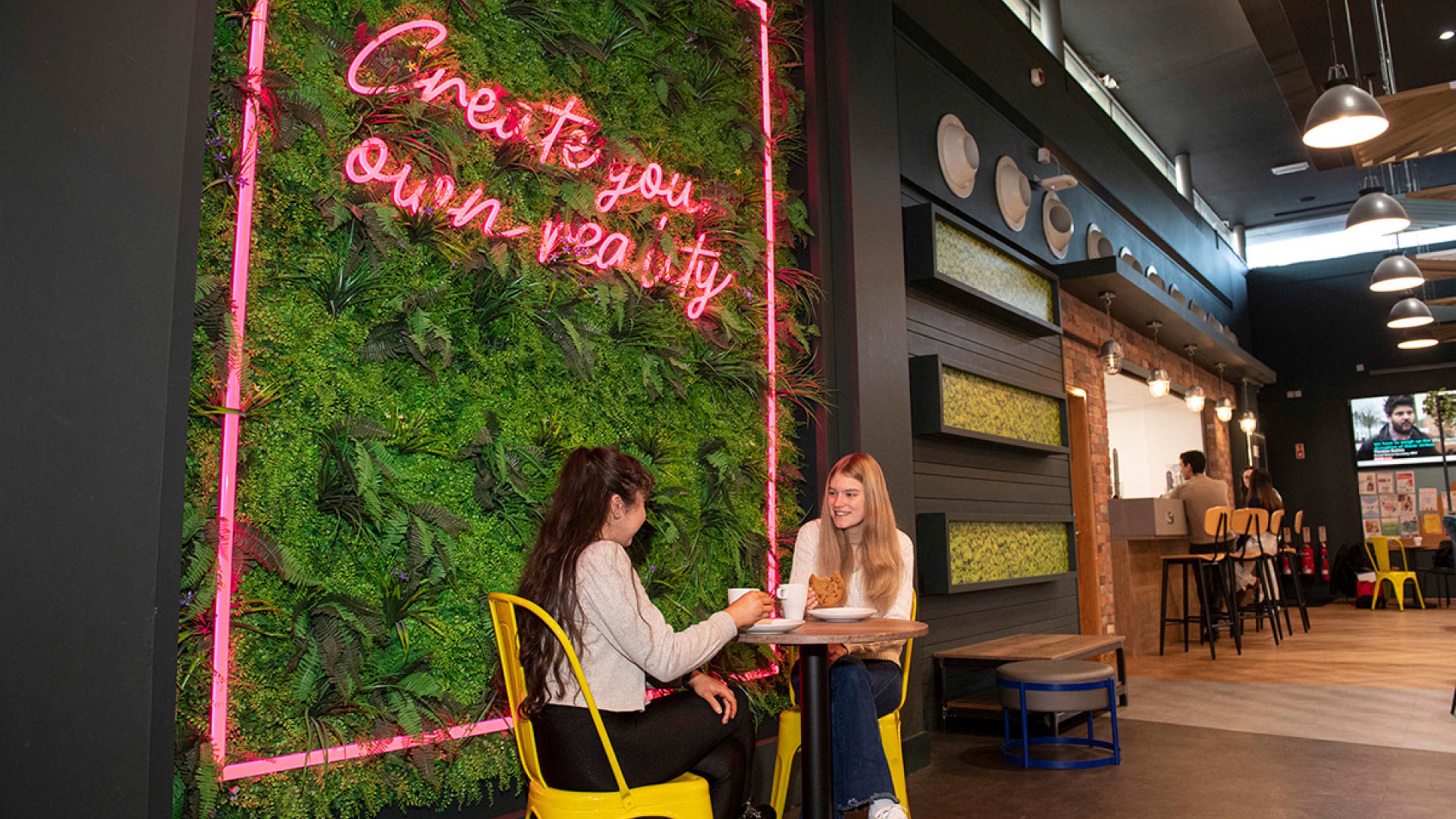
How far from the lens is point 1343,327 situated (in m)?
13.3

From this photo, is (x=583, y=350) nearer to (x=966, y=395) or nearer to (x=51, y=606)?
(x=51, y=606)

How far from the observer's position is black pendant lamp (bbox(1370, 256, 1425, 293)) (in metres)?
8.70

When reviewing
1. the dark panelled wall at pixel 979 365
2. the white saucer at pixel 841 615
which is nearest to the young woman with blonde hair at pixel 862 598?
the white saucer at pixel 841 615

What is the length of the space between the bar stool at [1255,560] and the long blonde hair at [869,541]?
569cm

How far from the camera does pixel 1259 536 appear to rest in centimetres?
833

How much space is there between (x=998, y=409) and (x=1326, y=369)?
10.2 m

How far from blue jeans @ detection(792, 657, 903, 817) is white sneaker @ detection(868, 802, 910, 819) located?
0.03 metres

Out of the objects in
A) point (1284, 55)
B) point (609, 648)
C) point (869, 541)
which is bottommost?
point (609, 648)

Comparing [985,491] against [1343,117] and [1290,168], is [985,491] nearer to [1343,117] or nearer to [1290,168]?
[1343,117]

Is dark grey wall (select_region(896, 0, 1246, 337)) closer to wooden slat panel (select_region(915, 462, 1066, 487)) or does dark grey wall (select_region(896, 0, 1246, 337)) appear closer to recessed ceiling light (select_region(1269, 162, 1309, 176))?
recessed ceiling light (select_region(1269, 162, 1309, 176))

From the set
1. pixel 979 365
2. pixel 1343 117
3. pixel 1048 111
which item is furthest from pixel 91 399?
pixel 1048 111

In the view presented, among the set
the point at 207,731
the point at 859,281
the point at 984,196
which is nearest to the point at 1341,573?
the point at 984,196

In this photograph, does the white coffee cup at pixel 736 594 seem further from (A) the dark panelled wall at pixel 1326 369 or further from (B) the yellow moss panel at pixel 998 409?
(A) the dark panelled wall at pixel 1326 369

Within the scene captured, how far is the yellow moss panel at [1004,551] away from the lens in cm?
509
